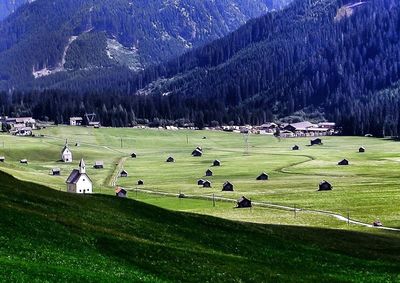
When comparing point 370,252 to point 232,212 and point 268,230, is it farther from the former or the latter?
point 232,212

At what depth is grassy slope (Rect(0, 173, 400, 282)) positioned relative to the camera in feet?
146

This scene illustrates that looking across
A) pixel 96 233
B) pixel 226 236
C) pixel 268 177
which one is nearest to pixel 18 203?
pixel 96 233

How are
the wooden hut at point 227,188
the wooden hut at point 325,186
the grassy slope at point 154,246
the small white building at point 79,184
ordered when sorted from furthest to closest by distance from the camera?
the wooden hut at point 227,188
the wooden hut at point 325,186
the small white building at point 79,184
the grassy slope at point 154,246

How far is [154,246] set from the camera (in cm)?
5384

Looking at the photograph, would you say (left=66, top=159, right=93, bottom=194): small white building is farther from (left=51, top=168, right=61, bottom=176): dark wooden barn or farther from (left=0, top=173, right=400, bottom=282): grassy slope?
(left=0, top=173, right=400, bottom=282): grassy slope

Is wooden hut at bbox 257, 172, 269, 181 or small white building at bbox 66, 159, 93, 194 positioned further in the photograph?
wooden hut at bbox 257, 172, 269, 181

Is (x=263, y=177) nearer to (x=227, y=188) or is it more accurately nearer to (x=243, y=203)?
(x=227, y=188)

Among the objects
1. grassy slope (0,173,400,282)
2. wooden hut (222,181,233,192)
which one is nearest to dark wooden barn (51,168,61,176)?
wooden hut (222,181,233,192)

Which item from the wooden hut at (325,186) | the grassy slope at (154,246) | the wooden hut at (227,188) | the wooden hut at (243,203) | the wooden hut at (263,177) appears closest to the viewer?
the grassy slope at (154,246)

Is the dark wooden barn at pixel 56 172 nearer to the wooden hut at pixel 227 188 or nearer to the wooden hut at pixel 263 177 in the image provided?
the wooden hut at pixel 263 177

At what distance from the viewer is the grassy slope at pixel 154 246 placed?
44406mm

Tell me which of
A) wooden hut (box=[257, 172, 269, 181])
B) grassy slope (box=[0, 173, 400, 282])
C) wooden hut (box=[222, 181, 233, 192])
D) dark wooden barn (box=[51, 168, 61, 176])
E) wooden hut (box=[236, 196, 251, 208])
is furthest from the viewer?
dark wooden barn (box=[51, 168, 61, 176])

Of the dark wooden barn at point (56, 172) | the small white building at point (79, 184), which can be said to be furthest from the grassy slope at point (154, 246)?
the dark wooden barn at point (56, 172)

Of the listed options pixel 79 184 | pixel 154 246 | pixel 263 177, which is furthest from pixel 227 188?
pixel 154 246
